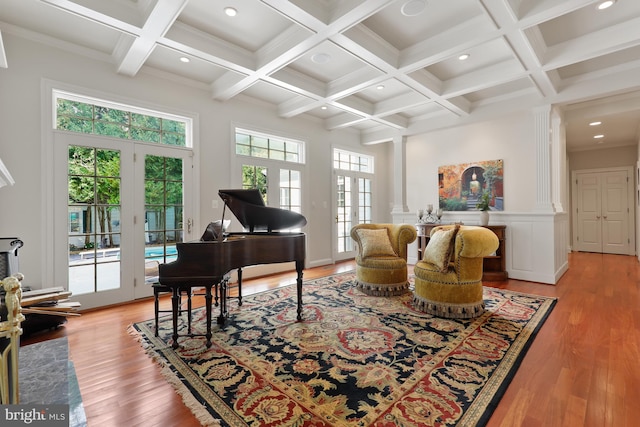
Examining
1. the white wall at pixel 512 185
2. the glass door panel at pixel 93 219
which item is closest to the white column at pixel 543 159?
the white wall at pixel 512 185

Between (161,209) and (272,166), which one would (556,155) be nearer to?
(272,166)

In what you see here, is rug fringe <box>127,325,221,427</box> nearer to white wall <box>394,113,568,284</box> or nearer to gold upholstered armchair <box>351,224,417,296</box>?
gold upholstered armchair <box>351,224,417,296</box>

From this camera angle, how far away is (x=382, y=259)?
3.84 meters

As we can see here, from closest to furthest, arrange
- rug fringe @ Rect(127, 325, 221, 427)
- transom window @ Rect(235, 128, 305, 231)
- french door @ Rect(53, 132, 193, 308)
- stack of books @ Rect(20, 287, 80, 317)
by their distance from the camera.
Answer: rug fringe @ Rect(127, 325, 221, 427), stack of books @ Rect(20, 287, 80, 317), french door @ Rect(53, 132, 193, 308), transom window @ Rect(235, 128, 305, 231)

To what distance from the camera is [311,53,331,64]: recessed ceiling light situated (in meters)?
3.55

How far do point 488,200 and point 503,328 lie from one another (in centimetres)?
290

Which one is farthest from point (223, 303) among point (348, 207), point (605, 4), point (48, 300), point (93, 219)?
point (605, 4)

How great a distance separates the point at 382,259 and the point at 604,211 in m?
7.06

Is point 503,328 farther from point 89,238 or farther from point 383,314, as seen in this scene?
point 89,238

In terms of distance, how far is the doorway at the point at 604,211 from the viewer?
6906 millimetres

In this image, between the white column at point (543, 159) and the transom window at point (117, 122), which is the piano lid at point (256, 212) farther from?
the white column at point (543, 159)

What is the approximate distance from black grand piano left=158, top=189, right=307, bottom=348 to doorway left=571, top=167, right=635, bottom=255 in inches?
322

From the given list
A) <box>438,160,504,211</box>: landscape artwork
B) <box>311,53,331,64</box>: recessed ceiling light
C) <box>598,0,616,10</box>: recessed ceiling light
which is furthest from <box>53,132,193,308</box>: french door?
<box>598,0,616,10</box>: recessed ceiling light

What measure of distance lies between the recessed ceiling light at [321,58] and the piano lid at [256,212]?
1917 millimetres
